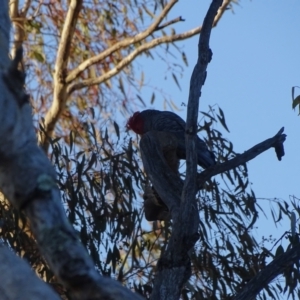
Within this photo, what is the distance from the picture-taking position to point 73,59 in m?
7.14

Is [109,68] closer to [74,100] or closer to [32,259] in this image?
[74,100]

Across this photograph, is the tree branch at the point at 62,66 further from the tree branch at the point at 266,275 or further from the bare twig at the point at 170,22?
the tree branch at the point at 266,275

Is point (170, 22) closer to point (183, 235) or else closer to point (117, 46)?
point (117, 46)

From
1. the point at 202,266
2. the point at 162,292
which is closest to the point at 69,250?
the point at 162,292

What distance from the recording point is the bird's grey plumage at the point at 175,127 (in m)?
3.75

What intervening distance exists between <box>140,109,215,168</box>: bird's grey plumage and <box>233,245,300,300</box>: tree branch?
738mm

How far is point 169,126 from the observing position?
14.8 feet

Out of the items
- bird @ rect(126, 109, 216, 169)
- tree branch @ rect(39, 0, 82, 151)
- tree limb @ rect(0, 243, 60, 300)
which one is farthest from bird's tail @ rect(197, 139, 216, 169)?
tree branch @ rect(39, 0, 82, 151)

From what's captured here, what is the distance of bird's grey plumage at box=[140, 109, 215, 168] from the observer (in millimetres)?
3752

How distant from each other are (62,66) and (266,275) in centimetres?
433

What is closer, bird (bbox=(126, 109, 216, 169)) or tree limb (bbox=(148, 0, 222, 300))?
tree limb (bbox=(148, 0, 222, 300))

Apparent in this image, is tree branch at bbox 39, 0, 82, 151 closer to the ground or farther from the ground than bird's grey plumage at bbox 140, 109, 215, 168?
farther from the ground

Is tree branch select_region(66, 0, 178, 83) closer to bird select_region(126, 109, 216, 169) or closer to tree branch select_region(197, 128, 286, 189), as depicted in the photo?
bird select_region(126, 109, 216, 169)

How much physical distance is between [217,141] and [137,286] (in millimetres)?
967
